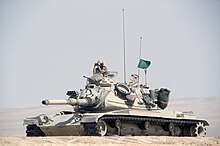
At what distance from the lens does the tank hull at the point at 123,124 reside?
97.8 feet

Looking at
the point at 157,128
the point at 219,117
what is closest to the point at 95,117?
the point at 157,128

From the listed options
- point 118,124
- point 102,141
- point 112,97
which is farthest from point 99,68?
point 102,141

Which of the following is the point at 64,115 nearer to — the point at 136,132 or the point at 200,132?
the point at 136,132

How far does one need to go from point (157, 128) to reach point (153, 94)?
1.92 m

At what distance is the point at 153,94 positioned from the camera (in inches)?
1364

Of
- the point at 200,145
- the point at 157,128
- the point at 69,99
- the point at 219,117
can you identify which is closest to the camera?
the point at 200,145

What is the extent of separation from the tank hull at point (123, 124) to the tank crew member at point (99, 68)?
283 cm

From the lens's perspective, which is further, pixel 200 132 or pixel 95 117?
pixel 200 132

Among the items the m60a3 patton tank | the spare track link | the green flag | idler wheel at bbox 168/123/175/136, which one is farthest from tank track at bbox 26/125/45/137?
the green flag

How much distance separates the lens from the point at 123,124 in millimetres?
31594

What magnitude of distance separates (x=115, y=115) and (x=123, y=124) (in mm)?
1352

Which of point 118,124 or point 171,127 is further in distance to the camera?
point 171,127

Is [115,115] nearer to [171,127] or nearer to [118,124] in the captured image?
[118,124]

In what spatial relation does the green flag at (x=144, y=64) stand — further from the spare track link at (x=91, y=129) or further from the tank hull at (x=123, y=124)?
the spare track link at (x=91, y=129)
